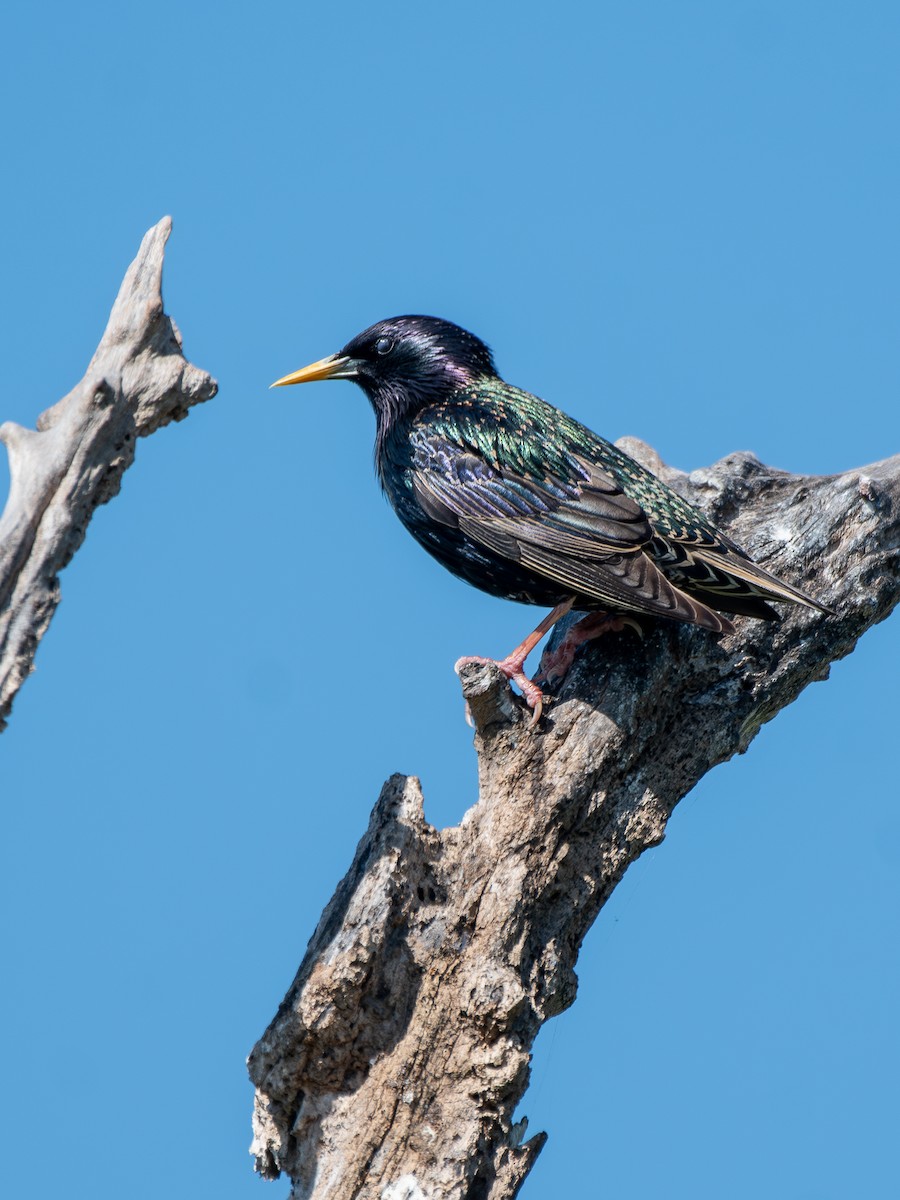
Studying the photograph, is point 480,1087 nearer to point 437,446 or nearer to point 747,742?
point 747,742

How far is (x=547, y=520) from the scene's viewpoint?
690 cm

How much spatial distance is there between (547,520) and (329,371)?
189 centimetres

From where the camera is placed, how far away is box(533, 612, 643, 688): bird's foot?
6.76 m

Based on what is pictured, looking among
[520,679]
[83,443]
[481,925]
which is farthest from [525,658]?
[83,443]

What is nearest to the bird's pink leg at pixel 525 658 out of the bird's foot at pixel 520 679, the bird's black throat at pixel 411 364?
the bird's foot at pixel 520 679

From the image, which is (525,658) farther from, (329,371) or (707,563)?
(329,371)

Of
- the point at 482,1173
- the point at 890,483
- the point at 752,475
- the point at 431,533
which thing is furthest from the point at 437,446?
the point at 482,1173

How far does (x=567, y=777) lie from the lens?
239 inches

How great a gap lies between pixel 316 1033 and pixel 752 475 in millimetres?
3913

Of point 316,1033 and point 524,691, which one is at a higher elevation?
point 524,691

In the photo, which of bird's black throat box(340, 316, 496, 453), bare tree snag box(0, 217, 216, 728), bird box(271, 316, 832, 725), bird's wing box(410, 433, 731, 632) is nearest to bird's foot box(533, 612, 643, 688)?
bird box(271, 316, 832, 725)

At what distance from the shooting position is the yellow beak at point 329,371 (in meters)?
8.08

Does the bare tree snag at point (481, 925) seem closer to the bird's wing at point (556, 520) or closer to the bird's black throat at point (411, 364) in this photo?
the bird's wing at point (556, 520)

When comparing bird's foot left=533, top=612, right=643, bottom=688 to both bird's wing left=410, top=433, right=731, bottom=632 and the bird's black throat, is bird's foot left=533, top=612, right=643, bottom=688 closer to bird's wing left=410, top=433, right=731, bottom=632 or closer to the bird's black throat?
bird's wing left=410, top=433, right=731, bottom=632
